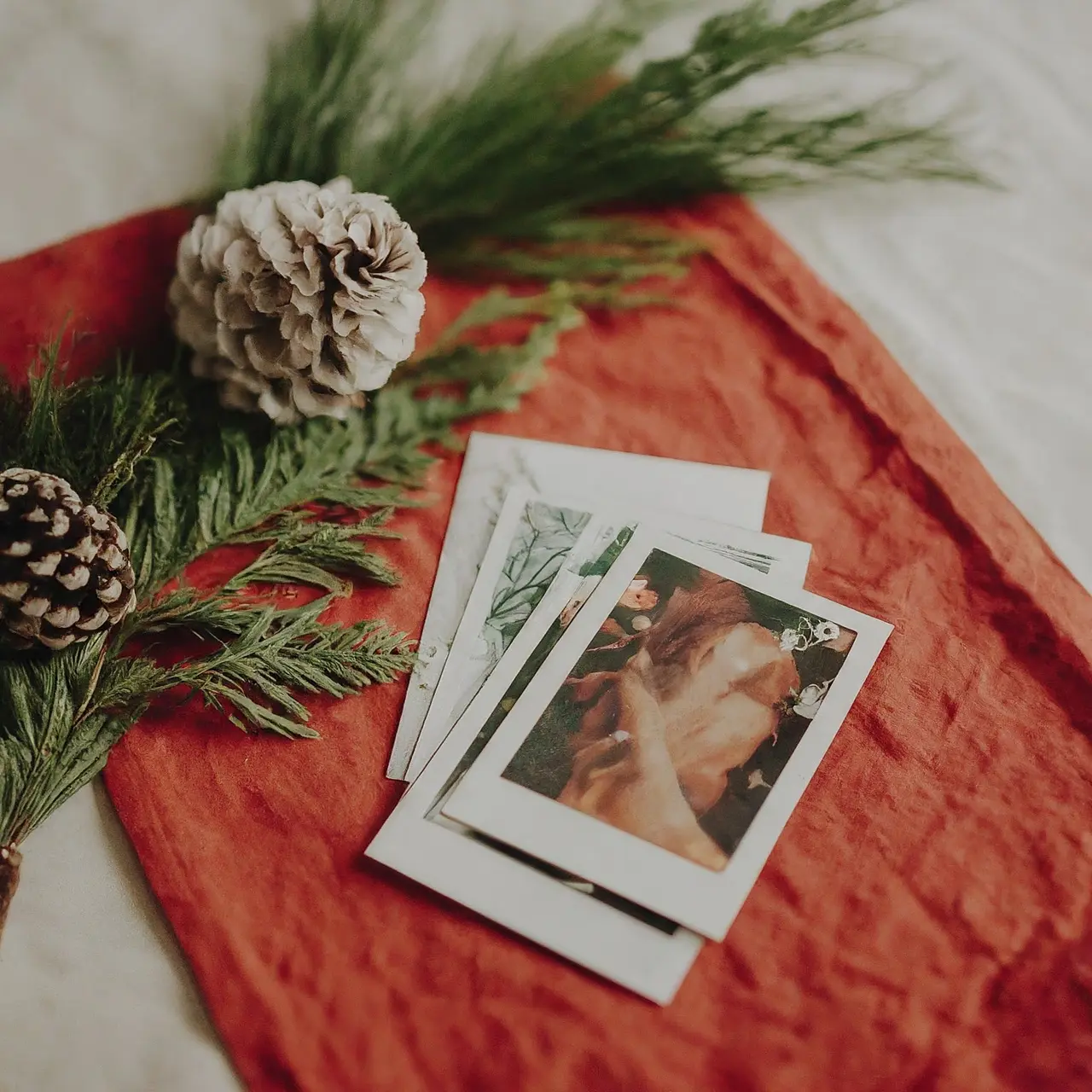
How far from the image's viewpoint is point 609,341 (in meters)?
0.86

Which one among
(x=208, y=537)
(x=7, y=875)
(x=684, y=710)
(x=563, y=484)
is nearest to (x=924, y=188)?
(x=563, y=484)

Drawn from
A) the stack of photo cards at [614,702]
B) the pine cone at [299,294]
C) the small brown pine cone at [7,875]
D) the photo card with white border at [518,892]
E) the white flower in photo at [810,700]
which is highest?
the pine cone at [299,294]

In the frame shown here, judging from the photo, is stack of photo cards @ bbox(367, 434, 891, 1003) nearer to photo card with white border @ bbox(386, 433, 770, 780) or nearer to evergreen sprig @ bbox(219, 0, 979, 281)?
photo card with white border @ bbox(386, 433, 770, 780)

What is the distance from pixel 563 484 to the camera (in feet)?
2.56

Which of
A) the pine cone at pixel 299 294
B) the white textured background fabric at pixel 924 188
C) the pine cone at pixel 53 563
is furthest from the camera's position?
the white textured background fabric at pixel 924 188

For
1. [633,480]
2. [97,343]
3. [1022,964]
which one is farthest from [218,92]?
[1022,964]

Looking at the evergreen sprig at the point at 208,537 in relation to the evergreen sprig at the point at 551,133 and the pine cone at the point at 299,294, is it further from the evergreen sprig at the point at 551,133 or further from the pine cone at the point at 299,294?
the evergreen sprig at the point at 551,133

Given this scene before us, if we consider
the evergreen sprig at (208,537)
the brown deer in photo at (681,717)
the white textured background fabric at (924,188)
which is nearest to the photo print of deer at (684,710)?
the brown deer in photo at (681,717)

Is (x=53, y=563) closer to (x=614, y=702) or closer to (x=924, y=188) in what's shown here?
(x=614, y=702)

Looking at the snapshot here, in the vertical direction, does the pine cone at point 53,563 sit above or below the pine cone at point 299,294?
below

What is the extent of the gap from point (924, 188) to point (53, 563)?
81 centimetres

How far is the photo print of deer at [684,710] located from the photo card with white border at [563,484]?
70 mm

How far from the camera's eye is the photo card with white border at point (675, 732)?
0.61 metres

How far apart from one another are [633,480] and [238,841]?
1.26 feet
